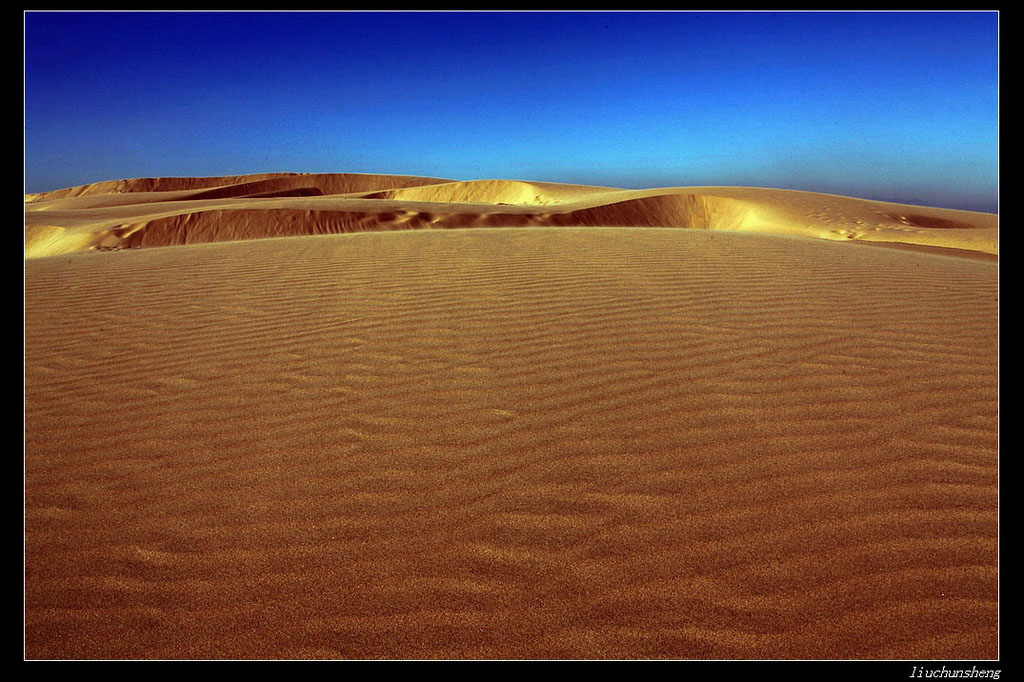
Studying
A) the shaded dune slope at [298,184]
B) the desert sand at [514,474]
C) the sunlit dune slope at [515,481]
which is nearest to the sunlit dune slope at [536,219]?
the desert sand at [514,474]

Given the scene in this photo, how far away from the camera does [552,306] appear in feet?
18.1

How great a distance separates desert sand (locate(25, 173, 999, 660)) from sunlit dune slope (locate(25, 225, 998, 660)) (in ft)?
0.04

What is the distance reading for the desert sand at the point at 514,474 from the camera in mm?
2016

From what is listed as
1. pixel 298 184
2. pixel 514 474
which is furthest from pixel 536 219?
pixel 298 184

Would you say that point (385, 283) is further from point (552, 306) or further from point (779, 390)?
point (779, 390)

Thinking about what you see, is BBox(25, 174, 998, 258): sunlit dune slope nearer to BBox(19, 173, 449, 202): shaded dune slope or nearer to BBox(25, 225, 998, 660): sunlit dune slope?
BBox(25, 225, 998, 660): sunlit dune slope

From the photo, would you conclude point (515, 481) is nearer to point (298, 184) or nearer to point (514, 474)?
point (514, 474)

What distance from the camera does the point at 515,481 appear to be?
2.71m

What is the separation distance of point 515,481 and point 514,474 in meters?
0.06

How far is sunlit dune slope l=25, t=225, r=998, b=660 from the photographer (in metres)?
2.01

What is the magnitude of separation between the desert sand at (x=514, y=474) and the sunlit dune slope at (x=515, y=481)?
0.04 ft

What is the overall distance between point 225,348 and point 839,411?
404 cm

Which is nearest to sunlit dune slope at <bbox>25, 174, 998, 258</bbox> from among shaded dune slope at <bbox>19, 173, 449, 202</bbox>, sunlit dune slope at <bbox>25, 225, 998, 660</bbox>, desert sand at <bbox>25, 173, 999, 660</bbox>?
desert sand at <bbox>25, 173, 999, 660</bbox>
